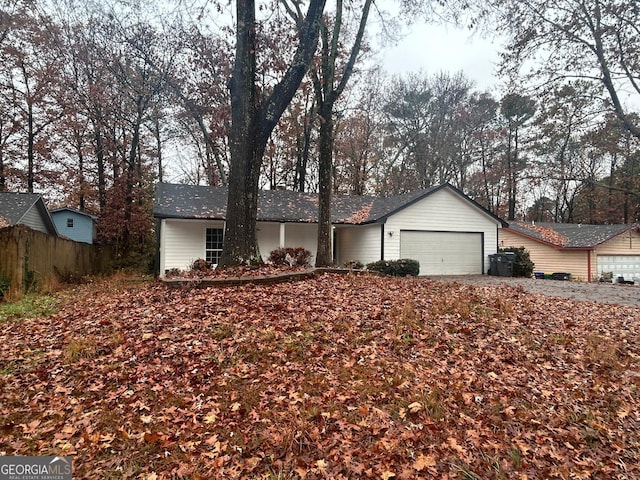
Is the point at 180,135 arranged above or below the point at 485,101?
below

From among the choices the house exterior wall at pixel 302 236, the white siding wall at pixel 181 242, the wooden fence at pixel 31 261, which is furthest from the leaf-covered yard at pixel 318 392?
the house exterior wall at pixel 302 236

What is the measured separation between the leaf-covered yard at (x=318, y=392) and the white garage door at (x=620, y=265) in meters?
16.2

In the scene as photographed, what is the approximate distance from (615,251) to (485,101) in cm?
1250

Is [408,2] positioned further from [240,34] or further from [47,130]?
[47,130]

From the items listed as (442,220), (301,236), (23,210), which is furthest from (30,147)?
(442,220)

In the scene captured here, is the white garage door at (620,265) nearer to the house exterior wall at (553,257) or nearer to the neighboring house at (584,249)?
the neighboring house at (584,249)

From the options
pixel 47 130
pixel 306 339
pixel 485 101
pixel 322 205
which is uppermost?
pixel 485 101

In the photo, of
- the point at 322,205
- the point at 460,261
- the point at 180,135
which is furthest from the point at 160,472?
the point at 180,135

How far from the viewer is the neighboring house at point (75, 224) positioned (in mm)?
23250

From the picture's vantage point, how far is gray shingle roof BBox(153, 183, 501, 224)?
14469 mm

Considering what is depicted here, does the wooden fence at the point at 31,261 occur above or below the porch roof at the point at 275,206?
below

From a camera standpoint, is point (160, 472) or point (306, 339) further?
point (306, 339)

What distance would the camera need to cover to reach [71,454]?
2.71 metres

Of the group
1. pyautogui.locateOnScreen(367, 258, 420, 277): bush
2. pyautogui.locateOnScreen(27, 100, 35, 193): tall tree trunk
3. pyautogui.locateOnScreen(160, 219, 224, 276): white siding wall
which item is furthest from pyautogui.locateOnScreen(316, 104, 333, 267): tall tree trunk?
pyautogui.locateOnScreen(27, 100, 35, 193): tall tree trunk
